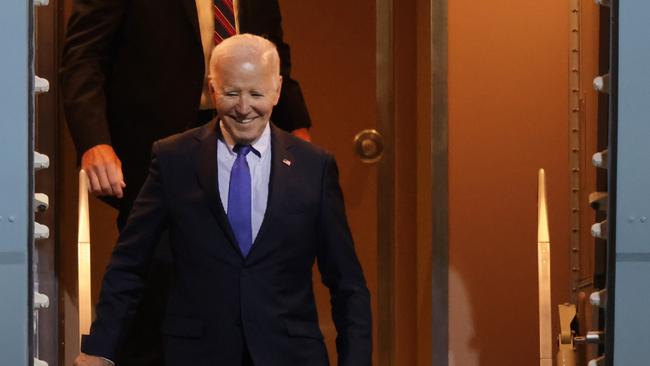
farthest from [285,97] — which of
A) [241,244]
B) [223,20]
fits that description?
[241,244]

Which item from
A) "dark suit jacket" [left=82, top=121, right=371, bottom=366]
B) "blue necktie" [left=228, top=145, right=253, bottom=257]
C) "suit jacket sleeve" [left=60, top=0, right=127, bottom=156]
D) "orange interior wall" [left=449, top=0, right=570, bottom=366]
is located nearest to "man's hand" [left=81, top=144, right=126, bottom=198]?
"suit jacket sleeve" [left=60, top=0, right=127, bottom=156]

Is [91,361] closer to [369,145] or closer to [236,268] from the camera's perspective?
[236,268]

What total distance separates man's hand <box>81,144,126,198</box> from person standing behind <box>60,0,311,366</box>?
0.56 ft

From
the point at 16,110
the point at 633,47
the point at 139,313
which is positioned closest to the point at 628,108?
the point at 633,47

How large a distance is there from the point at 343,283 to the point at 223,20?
1004 mm

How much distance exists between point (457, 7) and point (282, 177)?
62.6 inches

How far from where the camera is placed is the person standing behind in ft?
13.2

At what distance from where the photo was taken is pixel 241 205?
334 cm

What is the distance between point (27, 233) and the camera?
2.93 meters

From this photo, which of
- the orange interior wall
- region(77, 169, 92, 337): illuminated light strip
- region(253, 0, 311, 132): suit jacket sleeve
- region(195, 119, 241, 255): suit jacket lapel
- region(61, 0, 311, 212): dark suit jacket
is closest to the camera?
region(77, 169, 92, 337): illuminated light strip

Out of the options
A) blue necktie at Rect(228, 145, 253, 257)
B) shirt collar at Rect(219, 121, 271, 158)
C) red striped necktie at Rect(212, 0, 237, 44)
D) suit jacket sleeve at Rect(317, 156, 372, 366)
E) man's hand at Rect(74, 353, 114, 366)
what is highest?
red striped necktie at Rect(212, 0, 237, 44)

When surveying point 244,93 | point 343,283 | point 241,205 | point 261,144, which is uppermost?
point 244,93

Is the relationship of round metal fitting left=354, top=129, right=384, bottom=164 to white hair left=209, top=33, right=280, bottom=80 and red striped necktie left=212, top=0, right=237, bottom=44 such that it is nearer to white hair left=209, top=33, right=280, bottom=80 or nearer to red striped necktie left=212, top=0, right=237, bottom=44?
red striped necktie left=212, top=0, right=237, bottom=44

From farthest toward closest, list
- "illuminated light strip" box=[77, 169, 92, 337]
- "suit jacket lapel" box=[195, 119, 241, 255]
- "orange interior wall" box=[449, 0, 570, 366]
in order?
A: 1. "orange interior wall" box=[449, 0, 570, 366]
2. "suit jacket lapel" box=[195, 119, 241, 255]
3. "illuminated light strip" box=[77, 169, 92, 337]
